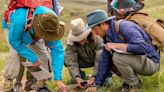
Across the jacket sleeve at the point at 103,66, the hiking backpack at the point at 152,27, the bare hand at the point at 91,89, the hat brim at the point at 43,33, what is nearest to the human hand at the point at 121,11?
the hiking backpack at the point at 152,27

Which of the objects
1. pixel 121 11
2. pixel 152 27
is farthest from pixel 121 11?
pixel 152 27

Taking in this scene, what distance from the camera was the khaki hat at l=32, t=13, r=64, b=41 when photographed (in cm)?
541

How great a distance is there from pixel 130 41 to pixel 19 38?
1.41 meters

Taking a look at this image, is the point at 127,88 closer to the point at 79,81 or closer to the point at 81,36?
the point at 79,81

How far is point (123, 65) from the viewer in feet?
19.2

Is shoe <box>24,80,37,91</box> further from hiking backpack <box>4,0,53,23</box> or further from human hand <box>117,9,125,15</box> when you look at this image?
human hand <box>117,9,125,15</box>

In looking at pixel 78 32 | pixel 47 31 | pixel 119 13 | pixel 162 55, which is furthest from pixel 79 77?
pixel 162 55

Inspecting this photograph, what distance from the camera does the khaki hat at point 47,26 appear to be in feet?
17.7

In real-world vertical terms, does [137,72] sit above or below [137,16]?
below

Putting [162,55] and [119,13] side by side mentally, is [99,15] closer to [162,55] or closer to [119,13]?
[119,13]

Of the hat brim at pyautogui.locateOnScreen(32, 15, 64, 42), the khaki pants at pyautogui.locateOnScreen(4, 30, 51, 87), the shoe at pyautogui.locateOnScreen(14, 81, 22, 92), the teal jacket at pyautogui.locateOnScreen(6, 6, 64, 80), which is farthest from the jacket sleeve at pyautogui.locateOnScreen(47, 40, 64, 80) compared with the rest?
the shoe at pyautogui.locateOnScreen(14, 81, 22, 92)

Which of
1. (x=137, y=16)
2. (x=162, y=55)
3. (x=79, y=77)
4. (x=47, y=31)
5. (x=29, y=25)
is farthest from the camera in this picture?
(x=162, y=55)

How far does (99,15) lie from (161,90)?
4.03 ft

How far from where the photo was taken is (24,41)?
5.97 m
